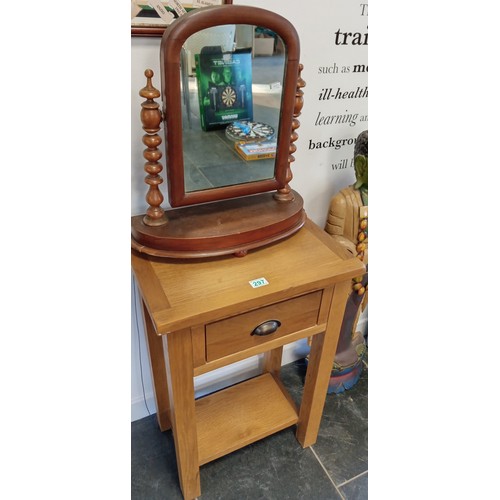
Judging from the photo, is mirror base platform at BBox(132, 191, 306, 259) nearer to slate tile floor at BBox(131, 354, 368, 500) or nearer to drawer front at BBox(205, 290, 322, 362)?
drawer front at BBox(205, 290, 322, 362)

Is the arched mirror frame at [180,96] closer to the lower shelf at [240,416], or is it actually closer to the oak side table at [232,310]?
the oak side table at [232,310]

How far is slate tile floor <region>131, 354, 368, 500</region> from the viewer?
1268mm

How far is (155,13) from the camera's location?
A: 0.88 m

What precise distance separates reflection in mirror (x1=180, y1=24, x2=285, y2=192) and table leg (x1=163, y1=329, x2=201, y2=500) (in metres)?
0.37

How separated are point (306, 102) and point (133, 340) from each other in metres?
0.94

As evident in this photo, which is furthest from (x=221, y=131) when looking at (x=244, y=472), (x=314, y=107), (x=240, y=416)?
(x=244, y=472)

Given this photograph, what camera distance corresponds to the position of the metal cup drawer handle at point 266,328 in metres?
0.96

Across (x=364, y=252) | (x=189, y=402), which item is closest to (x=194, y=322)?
(x=189, y=402)

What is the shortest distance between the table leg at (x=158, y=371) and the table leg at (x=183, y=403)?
0.78ft

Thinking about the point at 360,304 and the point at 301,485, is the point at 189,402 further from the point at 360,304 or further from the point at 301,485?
the point at 360,304

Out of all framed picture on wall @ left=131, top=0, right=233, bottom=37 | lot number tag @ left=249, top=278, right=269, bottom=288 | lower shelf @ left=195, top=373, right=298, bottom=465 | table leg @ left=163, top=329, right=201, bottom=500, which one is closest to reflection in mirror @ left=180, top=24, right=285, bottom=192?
framed picture on wall @ left=131, top=0, right=233, bottom=37

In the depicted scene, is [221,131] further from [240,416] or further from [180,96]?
[240,416]

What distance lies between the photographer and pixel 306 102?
3.92 feet

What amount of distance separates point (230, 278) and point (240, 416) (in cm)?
66
